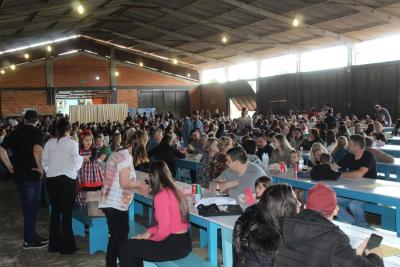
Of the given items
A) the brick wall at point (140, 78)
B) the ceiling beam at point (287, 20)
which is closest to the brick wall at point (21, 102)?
the brick wall at point (140, 78)

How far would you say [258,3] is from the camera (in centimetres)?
1585

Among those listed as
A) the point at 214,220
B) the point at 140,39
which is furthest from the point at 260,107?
the point at 214,220

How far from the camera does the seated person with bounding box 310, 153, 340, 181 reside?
5672 millimetres

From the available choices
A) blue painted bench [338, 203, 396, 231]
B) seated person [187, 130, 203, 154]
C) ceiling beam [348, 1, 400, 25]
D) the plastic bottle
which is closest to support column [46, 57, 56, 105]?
ceiling beam [348, 1, 400, 25]

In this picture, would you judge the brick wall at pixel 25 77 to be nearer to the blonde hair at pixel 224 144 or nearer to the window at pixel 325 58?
the window at pixel 325 58

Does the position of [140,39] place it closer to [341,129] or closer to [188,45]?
[188,45]

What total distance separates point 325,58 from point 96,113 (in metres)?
12.0

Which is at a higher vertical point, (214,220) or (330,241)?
(330,241)

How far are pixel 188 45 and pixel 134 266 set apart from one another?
2108 cm

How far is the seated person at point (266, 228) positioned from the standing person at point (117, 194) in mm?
1770

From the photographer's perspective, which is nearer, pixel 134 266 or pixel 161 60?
pixel 134 266

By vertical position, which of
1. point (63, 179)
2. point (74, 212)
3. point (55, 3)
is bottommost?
point (74, 212)

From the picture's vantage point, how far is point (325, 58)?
71.7 feet

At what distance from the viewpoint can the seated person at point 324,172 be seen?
18.6 feet
